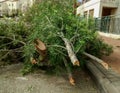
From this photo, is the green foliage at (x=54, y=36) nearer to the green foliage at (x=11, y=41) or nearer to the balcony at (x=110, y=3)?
the green foliage at (x=11, y=41)

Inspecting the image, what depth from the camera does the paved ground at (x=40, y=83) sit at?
14.7 feet

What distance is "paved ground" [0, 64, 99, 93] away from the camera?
4.48 meters

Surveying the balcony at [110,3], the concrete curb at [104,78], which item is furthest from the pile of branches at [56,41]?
the balcony at [110,3]

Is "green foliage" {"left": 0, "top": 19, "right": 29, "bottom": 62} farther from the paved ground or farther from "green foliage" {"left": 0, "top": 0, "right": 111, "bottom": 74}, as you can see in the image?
the paved ground

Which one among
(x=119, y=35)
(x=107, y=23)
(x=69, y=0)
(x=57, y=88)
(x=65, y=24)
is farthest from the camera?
(x=107, y=23)

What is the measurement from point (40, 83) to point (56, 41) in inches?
44.4

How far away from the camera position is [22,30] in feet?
22.7

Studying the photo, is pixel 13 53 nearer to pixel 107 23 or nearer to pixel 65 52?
pixel 65 52

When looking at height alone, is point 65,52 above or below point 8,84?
above

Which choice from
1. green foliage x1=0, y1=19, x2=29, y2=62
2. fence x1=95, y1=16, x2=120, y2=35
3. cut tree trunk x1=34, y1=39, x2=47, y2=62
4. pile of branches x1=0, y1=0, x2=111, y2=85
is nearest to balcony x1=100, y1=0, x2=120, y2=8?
fence x1=95, y1=16, x2=120, y2=35

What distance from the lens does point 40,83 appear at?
4.82 m

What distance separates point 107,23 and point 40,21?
11.7 m

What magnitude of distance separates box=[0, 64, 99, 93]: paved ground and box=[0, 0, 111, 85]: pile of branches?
0.26 meters

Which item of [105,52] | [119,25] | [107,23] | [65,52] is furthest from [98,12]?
[65,52]
